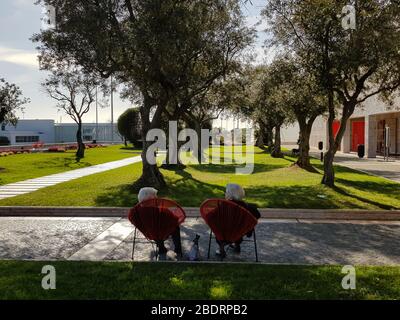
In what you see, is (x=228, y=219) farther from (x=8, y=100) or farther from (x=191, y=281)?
(x=8, y=100)

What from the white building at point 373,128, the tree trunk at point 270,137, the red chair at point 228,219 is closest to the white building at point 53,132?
the tree trunk at point 270,137

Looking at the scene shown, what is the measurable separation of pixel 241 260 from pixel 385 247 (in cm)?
264

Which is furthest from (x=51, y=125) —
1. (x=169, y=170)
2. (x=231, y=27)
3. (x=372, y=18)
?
(x=372, y=18)

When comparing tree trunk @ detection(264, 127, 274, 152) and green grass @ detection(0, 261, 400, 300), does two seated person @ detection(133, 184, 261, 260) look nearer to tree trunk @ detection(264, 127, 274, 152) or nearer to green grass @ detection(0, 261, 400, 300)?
green grass @ detection(0, 261, 400, 300)

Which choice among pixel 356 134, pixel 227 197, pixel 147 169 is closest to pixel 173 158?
pixel 147 169

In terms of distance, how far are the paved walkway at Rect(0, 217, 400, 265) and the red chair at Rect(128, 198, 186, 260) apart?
552 millimetres

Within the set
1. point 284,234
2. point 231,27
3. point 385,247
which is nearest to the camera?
point 385,247

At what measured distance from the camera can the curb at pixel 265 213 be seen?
33.7ft

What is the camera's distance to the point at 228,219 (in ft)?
20.5

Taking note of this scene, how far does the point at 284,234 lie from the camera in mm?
8547

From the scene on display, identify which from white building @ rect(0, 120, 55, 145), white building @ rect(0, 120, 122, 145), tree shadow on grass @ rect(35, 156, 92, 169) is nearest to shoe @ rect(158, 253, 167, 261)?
tree shadow on grass @ rect(35, 156, 92, 169)

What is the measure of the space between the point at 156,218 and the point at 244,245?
6.30 feet

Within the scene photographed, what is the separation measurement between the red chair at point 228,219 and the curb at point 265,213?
415 cm
